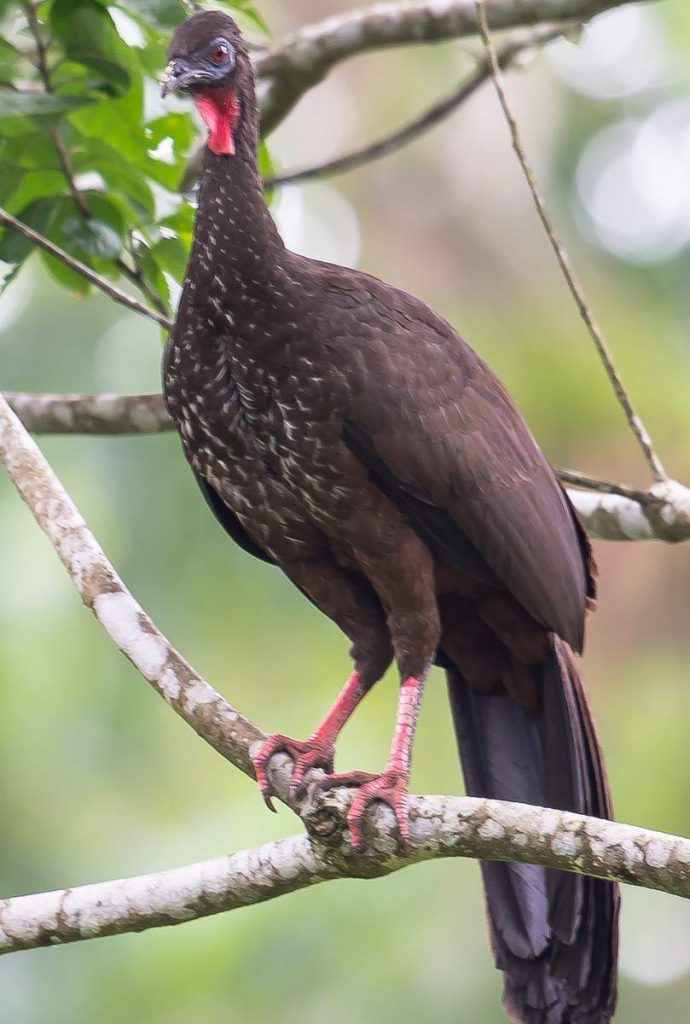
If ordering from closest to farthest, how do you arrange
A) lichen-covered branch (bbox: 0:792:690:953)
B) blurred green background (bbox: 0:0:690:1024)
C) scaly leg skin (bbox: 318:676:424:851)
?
lichen-covered branch (bbox: 0:792:690:953)
scaly leg skin (bbox: 318:676:424:851)
blurred green background (bbox: 0:0:690:1024)

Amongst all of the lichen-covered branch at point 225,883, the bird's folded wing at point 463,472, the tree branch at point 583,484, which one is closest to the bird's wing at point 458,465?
the bird's folded wing at point 463,472

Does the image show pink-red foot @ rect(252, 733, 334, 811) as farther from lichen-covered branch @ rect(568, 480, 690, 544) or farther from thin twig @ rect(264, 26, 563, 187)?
thin twig @ rect(264, 26, 563, 187)

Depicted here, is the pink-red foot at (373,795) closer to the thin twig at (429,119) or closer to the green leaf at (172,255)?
the green leaf at (172,255)

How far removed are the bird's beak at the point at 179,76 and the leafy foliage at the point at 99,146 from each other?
0.42ft

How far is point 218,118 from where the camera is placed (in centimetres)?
320

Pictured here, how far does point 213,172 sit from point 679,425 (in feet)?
15.5

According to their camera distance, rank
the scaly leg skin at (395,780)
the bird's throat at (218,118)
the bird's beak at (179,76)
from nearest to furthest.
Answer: the scaly leg skin at (395,780) < the bird's beak at (179,76) < the bird's throat at (218,118)

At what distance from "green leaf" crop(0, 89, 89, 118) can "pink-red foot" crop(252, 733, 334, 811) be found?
1426 mm

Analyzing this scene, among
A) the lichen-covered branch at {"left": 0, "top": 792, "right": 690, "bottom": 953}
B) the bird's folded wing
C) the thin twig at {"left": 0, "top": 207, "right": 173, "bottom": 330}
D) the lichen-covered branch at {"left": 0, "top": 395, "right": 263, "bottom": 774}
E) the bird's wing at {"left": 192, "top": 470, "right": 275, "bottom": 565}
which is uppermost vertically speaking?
the thin twig at {"left": 0, "top": 207, "right": 173, "bottom": 330}

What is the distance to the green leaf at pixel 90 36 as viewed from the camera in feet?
10.3

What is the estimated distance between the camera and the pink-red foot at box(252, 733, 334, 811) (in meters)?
3.02

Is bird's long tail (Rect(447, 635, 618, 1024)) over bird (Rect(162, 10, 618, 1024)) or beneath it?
beneath

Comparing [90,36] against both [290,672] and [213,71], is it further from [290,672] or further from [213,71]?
[290,672]

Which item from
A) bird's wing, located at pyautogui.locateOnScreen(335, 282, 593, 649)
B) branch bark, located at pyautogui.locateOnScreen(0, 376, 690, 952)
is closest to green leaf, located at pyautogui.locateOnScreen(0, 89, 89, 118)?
branch bark, located at pyautogui.locateOnScreen(0, 376, 690, 952)
